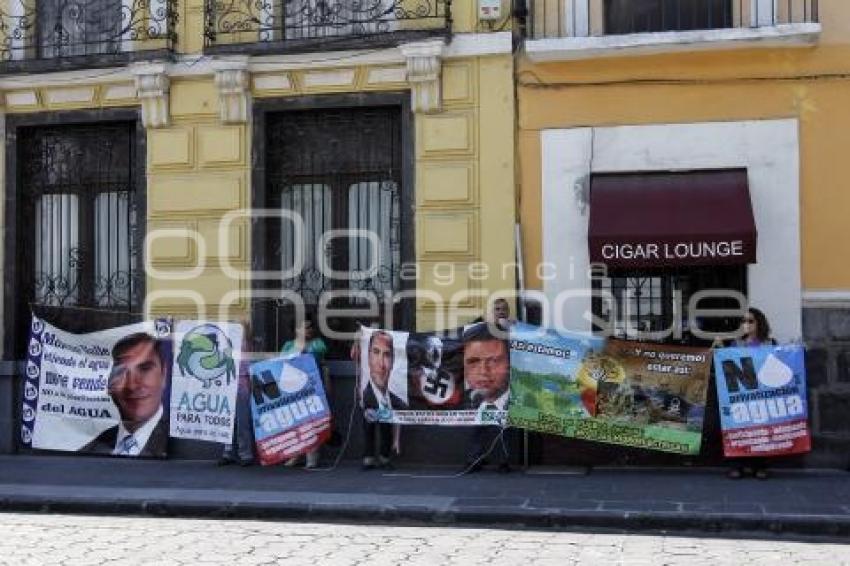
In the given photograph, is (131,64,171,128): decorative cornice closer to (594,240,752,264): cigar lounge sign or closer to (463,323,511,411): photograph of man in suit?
(463,323,511,411): photograph of man in suit

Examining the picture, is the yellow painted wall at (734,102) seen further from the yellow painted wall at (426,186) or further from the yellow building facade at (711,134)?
the yellow painted wall at (426,186)

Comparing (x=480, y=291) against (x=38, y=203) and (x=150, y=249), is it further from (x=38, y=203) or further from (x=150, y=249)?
(x=38, y=203)

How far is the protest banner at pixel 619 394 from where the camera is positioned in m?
10.6

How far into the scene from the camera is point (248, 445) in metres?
11.6

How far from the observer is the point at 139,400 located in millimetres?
12031

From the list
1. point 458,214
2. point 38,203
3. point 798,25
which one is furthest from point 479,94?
point 38,203

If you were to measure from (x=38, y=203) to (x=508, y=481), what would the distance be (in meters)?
6.84

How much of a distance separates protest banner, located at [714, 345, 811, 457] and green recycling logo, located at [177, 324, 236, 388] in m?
Answer: 5.19

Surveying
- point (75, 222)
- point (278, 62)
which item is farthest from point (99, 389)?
point (278, 62)

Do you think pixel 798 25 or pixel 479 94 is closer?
pixel 798 25

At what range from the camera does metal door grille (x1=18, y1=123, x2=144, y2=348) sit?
12875 millimetres

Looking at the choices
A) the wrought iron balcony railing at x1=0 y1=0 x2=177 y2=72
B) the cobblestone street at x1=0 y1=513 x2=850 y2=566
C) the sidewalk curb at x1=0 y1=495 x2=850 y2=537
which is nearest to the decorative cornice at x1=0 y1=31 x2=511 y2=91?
the wrought iron balcony railing at x1=0 y1=0 x2=177 y2=72

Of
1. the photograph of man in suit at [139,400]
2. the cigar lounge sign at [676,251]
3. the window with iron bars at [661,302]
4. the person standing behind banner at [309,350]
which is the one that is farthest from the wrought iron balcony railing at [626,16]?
the photograph of man in suit at [139,400]

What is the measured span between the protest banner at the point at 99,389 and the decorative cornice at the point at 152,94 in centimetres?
235
